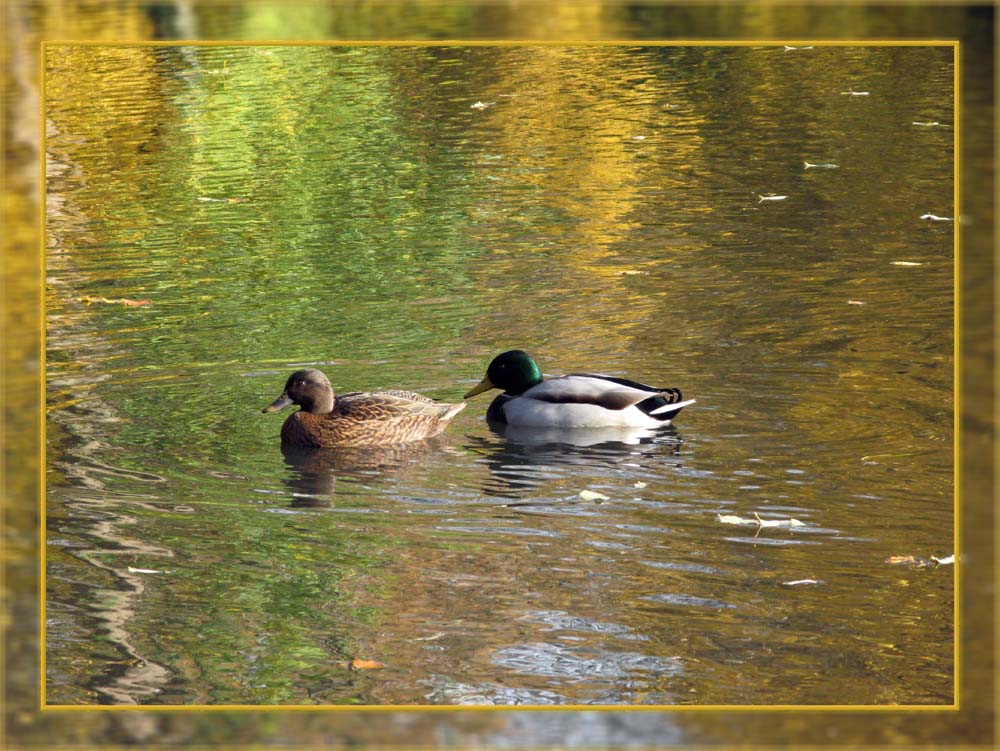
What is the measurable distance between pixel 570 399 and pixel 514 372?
1.83 feet

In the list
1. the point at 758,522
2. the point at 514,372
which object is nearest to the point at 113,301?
the point at 514,372

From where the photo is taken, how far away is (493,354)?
12203 mm

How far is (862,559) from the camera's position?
25.9ft

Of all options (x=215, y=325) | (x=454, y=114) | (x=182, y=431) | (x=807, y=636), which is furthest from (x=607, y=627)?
(x=454, y=114)

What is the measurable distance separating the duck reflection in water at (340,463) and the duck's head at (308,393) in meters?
0.32

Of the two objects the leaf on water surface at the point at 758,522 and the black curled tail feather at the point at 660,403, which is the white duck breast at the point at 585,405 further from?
the leaf on water surface at the point at 758,522

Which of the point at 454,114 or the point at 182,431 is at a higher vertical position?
the point at 454,114

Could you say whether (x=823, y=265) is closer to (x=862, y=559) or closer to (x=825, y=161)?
(x=825, y=161)


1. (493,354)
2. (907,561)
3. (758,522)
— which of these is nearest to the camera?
(907,561)

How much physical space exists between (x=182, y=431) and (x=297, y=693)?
4931mm

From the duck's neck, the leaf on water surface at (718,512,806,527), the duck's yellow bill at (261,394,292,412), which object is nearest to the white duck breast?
the duck's neck

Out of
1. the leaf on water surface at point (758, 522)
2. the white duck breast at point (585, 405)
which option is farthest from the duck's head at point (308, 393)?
the leaf on water surface at point (758, 522)

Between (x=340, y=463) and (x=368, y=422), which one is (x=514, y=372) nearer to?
(x=368, y=422)

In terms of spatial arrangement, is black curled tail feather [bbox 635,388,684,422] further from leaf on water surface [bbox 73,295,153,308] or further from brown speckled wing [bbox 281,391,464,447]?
leaf on water surface [bbox 73,295,153,308]
